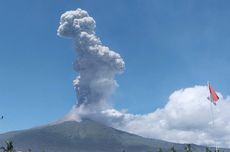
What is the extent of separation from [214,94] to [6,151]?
6632cm

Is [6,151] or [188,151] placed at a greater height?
[188,151]

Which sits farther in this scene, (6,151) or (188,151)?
(188,151)

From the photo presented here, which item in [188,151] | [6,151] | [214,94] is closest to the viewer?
[214,94]

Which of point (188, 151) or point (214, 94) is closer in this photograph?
point (214, 94)

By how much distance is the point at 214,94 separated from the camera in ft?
223

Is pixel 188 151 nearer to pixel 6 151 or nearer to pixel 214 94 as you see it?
pixel 6 151

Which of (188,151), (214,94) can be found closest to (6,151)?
(214,94)

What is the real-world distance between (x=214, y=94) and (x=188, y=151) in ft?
366

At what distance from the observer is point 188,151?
175875mm

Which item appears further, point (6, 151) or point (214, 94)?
point (6, 151)

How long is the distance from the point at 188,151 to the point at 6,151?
78.5m

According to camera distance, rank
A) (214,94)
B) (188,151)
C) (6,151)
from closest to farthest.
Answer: (214,94) < (6,151) < (188,151)
